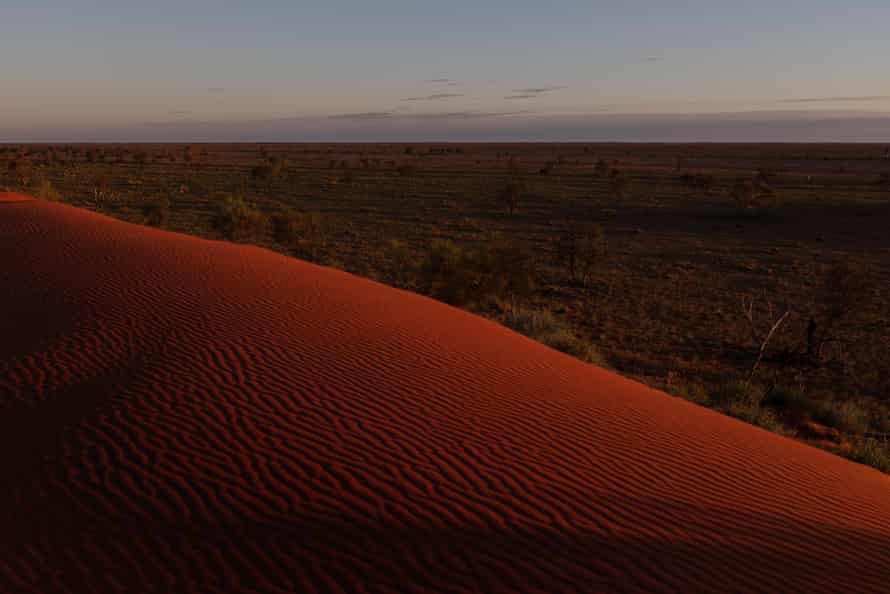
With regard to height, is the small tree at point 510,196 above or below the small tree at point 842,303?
above

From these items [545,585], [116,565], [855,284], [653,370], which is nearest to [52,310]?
[116,565]

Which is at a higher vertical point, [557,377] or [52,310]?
[52,310]

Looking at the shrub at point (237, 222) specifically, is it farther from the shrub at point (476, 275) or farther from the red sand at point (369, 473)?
the red sand at point (369, 473)

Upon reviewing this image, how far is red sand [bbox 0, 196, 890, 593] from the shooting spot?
3.81 m

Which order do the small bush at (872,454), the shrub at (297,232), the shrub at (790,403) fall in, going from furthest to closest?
the shrub at (297,232) → the shrub at (790,403) → the small bush at (872,454)

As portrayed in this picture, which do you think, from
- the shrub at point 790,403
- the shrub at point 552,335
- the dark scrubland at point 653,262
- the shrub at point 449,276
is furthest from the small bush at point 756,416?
the shrub at point 449,276

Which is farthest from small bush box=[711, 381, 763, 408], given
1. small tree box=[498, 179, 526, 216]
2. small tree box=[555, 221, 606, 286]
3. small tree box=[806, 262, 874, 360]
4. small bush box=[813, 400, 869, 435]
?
small tree box=[498, 179, 526, 216]

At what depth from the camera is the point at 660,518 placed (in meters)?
4.55

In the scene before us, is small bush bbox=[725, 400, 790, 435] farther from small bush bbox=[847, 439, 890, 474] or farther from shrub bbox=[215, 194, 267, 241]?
shrub bbox=[215, 194, 267, 241]

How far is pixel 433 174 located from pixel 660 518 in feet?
205

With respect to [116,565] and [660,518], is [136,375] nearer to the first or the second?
[116,565]

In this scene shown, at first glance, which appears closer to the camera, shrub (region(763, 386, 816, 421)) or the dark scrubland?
shrub (region(763, 386, 816, 421))

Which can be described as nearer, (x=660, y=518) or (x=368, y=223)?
(x=660, y=518)

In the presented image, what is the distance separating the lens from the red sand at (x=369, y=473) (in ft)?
12.5
